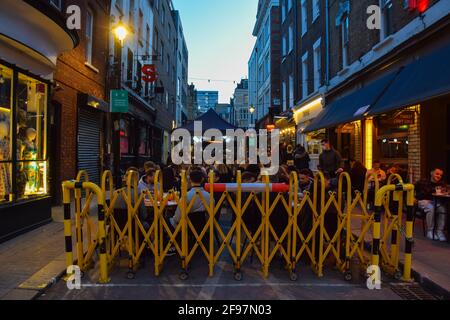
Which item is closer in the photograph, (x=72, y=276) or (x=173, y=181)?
(x=72, y=276)

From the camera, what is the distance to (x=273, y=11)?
29719 mm

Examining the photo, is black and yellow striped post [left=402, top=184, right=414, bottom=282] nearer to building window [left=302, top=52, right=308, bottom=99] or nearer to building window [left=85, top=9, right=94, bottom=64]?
building window [left=85, top=9, right=94, bottom=64]

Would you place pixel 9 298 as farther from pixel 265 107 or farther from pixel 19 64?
pixel 265 107

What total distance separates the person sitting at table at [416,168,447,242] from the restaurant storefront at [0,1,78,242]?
25.7 feet

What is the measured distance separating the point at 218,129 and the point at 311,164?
25.3 ft

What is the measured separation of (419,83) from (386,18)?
4.67 meters

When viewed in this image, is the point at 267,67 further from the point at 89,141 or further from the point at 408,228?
the point at 408,228

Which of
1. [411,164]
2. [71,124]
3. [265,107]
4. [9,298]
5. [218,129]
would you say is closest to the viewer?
[9,298]

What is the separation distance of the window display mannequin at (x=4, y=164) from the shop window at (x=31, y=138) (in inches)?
13.3

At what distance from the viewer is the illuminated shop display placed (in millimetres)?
7328

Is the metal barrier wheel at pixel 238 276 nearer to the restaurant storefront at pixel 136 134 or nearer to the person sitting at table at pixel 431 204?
the person sitting at table at pixel 431 204

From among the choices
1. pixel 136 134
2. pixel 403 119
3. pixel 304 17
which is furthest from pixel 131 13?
pixel 403 119

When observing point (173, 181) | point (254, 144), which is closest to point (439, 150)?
point (173, 181)

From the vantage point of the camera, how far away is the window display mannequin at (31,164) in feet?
26.6
